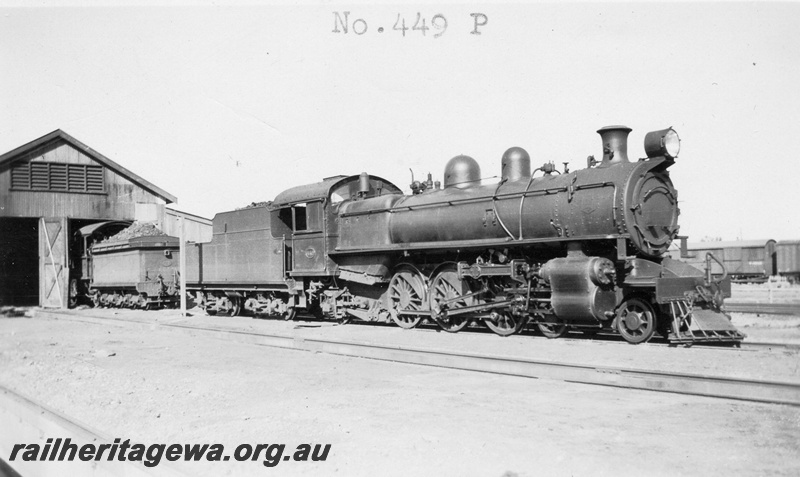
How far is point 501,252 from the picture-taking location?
39.5 ft

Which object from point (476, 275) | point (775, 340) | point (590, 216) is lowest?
point (775, 340)

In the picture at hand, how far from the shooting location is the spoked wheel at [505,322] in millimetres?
11796

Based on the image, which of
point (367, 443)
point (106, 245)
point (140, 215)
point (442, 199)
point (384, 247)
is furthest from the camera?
point (140, 215)

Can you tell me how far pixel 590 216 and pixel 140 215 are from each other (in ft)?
79.6

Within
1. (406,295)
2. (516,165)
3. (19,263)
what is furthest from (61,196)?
(516,165)

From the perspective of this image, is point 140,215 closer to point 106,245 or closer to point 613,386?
point 106,245

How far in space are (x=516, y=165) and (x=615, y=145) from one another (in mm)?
2089

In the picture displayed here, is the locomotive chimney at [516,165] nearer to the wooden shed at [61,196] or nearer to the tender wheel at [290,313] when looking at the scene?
the tender wheel at [290,313]

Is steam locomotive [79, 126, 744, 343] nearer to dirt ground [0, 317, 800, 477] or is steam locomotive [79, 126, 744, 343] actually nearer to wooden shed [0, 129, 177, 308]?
dirt ground [0, 317, 800, 477]

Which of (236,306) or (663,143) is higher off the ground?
(663,143)

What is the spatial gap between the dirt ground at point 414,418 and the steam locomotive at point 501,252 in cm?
181

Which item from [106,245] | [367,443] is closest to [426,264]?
[367,443]

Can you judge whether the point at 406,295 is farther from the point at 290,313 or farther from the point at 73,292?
the point at 73,292

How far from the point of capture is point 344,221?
1515 centimetres
